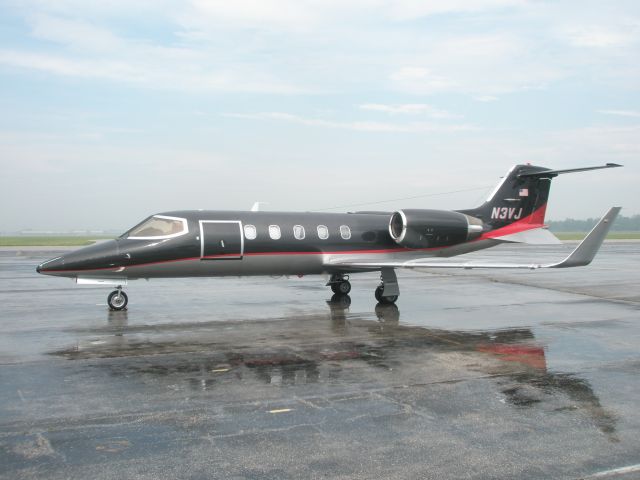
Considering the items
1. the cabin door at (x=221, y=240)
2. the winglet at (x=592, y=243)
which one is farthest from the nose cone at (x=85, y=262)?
the winglet at (x=592, y=243)

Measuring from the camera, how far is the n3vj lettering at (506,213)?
65.6 ft

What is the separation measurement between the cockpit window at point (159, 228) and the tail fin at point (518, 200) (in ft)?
30.9

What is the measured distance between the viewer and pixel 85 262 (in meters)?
14.3

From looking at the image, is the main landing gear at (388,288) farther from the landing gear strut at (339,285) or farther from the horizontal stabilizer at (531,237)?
the horizontal stabilizer at (531,237)

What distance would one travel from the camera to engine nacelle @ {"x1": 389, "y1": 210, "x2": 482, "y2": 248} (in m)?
17.8

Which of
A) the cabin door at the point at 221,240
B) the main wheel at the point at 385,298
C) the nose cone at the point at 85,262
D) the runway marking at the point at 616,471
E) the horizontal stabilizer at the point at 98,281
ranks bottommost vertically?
the runway marking at the point at 616,471

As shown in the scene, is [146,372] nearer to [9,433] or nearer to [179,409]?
[179,409]

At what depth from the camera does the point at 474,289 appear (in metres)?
21.0

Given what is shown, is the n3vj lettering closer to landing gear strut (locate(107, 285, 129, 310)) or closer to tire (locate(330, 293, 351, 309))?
tire (locate(330, 293, 351, 309))

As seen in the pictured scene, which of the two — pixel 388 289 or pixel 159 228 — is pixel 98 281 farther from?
pixel 388 289

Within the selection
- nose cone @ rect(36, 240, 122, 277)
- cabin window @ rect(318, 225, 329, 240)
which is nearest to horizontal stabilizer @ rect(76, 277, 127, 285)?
nose cone @ rect(36, 240, 122, 277)

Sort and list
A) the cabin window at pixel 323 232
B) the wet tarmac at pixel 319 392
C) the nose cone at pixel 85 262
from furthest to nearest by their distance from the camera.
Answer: the cabin window at pixel 323 232 < the nose cone at pixel 85 262 < the wet tarmac at pixel 319 392

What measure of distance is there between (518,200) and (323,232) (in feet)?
23.4

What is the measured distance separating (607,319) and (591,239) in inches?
93.0
